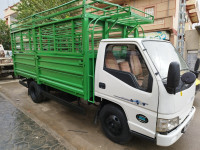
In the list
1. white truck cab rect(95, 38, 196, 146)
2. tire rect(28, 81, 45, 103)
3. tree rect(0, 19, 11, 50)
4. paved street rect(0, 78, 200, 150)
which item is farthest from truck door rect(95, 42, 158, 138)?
tree rect(0, 19, 11, 50)

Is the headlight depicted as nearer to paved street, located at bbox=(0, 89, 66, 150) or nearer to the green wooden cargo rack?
the green wooden cargo rack

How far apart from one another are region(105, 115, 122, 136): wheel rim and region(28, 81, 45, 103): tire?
9.77 ft

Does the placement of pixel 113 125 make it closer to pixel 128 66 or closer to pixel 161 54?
pixel 128 66

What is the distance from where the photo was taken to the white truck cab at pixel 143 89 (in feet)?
7.14

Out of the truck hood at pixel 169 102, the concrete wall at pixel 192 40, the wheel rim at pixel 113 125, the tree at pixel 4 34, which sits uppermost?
the tree at pixel 4 34

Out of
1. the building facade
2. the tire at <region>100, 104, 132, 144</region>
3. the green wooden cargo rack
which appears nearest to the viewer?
the tire at <region>100, 104, 132, 144</region>

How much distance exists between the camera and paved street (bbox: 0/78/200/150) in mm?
3020

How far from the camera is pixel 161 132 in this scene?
229 centimetres

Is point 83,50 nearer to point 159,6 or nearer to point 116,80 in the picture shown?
point 116,80

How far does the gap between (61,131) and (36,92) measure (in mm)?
2260

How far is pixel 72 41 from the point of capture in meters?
3.31

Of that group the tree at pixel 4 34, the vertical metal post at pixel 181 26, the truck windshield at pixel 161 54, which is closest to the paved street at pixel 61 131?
the truck windshield at pixel 161 54

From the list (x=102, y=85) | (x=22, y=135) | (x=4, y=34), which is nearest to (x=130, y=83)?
(x=102, y=85)

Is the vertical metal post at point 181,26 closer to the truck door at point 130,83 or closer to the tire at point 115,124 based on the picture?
the truck door at point 130,83
